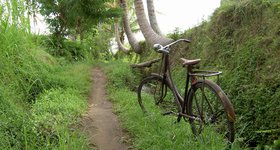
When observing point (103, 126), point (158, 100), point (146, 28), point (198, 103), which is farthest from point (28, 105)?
point (146, 28)

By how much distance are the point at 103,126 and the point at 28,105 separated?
46.2 inches

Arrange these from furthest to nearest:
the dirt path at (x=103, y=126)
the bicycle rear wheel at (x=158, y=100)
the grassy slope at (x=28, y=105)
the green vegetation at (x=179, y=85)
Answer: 1. the bicycle rear wheel at (x=158, y=100)
2. the dirt path at (x=103, y=126)
3. the green vegetation at (x=179, y=85)
4. the grassy slope at (x=28, y=105)

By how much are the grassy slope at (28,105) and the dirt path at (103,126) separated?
226 millimetres

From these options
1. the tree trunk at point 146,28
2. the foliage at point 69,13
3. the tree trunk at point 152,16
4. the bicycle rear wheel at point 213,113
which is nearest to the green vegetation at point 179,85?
the bicycle rear wheel at point 213,113

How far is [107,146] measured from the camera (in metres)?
3.67

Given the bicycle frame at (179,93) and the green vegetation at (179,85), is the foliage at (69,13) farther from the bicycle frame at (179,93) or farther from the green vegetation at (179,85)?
the bicycle frame at (179,93)

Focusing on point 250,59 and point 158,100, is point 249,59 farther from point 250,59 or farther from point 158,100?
point 158,100

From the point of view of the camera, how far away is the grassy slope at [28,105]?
290cm

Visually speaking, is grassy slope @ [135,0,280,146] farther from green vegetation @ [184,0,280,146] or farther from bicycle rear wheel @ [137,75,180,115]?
bicycle rear wheel @ [137,75,180,115]

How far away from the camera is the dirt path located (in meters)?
3.74

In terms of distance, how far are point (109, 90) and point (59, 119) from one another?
10.1 ft

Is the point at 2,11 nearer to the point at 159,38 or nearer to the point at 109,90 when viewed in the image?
the point at 109,90

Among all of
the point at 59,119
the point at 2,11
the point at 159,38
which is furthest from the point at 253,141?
the point at 159,38

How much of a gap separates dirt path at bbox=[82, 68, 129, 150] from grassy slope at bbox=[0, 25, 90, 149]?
226 millimetres
